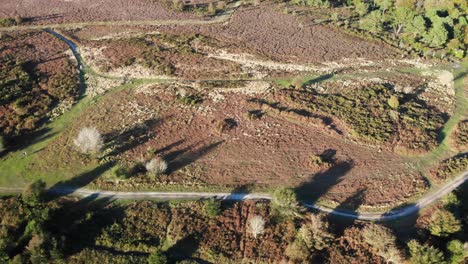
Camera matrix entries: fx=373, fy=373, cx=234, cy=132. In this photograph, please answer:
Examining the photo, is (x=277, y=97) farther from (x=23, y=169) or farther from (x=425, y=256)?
(x=23, y=169)

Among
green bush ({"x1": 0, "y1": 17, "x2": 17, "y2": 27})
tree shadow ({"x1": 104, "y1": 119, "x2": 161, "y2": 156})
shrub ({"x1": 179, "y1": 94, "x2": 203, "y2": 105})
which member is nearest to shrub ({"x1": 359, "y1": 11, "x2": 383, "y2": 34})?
shrub ({"x1": 179, "y1": 94, "x2": 203, "y2": 105})

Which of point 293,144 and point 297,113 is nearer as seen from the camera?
point 293,144

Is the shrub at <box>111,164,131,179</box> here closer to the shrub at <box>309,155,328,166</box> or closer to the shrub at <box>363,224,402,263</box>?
the shrub at <box>309,155,328,166</box>

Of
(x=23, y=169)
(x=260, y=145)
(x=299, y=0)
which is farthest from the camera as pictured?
(x=299, y=0)

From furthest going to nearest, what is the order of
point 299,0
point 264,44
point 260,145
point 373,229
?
point 299,0 < point 264,44 < point 260,145 < point 373,229

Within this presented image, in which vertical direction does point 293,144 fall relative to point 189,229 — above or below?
above

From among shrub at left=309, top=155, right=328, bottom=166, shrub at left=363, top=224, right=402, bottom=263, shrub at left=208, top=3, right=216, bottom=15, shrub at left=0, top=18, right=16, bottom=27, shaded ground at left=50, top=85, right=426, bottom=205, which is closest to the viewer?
shrub at left=363, top=224, right=402, bottom=263

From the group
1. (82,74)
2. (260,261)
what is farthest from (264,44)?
(260,261)

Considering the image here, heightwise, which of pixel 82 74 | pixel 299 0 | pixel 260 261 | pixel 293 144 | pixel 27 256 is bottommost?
pixel 260 261
